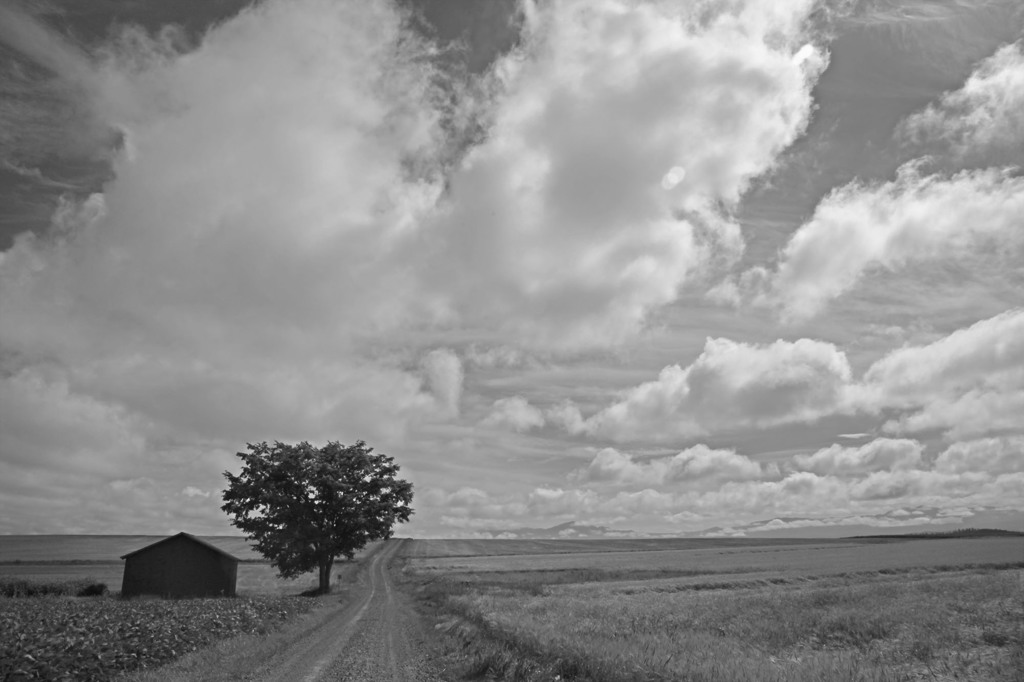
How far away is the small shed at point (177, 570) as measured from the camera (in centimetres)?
5219

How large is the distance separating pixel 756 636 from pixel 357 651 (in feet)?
49.0

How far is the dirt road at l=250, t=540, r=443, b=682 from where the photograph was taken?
17766mm

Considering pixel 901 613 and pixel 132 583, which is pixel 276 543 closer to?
pixel 132 583

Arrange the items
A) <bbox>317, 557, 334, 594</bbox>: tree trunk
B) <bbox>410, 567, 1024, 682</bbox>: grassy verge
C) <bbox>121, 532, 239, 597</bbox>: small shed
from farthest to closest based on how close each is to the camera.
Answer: <bbox>317, 557, 334, 594</bbox>: tree trunk
<bbox>121, 532, 239, 597</bbox>: small shed
<bbox>410, 567, 1024, 682</bbox>: grassy verge

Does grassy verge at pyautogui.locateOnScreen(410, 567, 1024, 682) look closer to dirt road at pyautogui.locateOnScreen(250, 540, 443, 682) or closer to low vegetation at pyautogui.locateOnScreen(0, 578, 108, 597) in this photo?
dirt road at pyautogui.locateOnScreen(250, 540, 443, 682)

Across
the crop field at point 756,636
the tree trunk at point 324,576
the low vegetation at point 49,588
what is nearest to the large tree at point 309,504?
the tree trunk at point 324,576

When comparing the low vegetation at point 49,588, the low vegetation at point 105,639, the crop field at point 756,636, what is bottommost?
the crop field at point 756,636

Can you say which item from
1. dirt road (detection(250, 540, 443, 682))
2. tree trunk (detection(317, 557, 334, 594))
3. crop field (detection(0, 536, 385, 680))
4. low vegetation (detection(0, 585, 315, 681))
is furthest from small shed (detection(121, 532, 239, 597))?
low vegetation (detection(0, 585, 315, 681))

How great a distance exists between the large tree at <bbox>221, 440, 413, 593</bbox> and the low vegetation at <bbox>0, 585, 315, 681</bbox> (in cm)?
3023

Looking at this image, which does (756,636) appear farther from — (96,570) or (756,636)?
(96,570)

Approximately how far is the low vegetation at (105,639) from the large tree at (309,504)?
30234 mm

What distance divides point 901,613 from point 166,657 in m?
28.8

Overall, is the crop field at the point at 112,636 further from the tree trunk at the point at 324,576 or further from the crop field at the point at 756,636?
the tree trunk at the point at 324,576

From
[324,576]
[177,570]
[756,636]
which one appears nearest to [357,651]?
[756,636]
